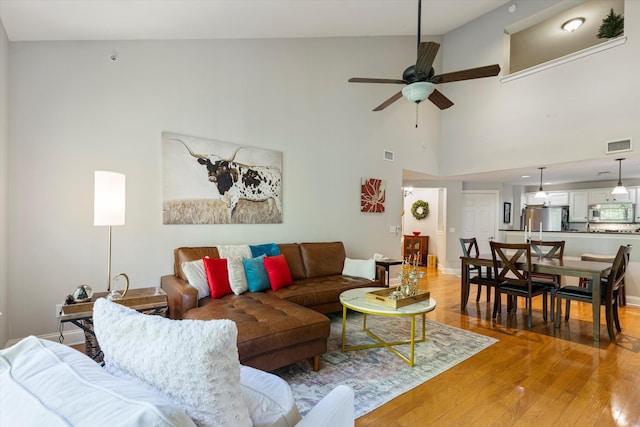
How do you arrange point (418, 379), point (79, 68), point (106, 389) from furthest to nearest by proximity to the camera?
1. point (79, 68)
2. point (418, 379)
3. point (106, 389)

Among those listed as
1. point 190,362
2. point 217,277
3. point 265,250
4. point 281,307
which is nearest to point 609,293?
point 281,307

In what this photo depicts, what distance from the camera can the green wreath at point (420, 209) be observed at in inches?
320

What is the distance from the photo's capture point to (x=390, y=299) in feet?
8.66

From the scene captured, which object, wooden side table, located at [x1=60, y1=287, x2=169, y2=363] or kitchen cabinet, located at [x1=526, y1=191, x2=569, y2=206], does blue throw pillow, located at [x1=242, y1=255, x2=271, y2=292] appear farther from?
kitchen cabinet, located at [x1=526, y1=191, x2=569, y2=206]

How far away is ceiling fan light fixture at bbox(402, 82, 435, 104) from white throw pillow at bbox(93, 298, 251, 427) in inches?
104

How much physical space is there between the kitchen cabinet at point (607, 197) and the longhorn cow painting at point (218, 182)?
7.39 m

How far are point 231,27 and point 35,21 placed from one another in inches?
69.4

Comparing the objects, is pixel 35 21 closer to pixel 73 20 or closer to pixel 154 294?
pixel 73 20

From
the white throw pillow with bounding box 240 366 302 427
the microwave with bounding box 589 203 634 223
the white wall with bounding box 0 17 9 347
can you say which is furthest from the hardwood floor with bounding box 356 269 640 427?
the microwave with bounding box 589 203 634 223

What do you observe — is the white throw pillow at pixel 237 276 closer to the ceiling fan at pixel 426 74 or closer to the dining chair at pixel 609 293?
the ceiling fan at pixel 426 74

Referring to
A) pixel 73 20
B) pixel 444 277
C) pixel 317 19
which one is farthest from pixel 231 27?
pixel 444 277

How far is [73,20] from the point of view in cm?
270

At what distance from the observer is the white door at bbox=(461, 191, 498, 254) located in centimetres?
717

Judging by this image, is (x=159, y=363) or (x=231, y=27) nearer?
(x=159, y=363)
